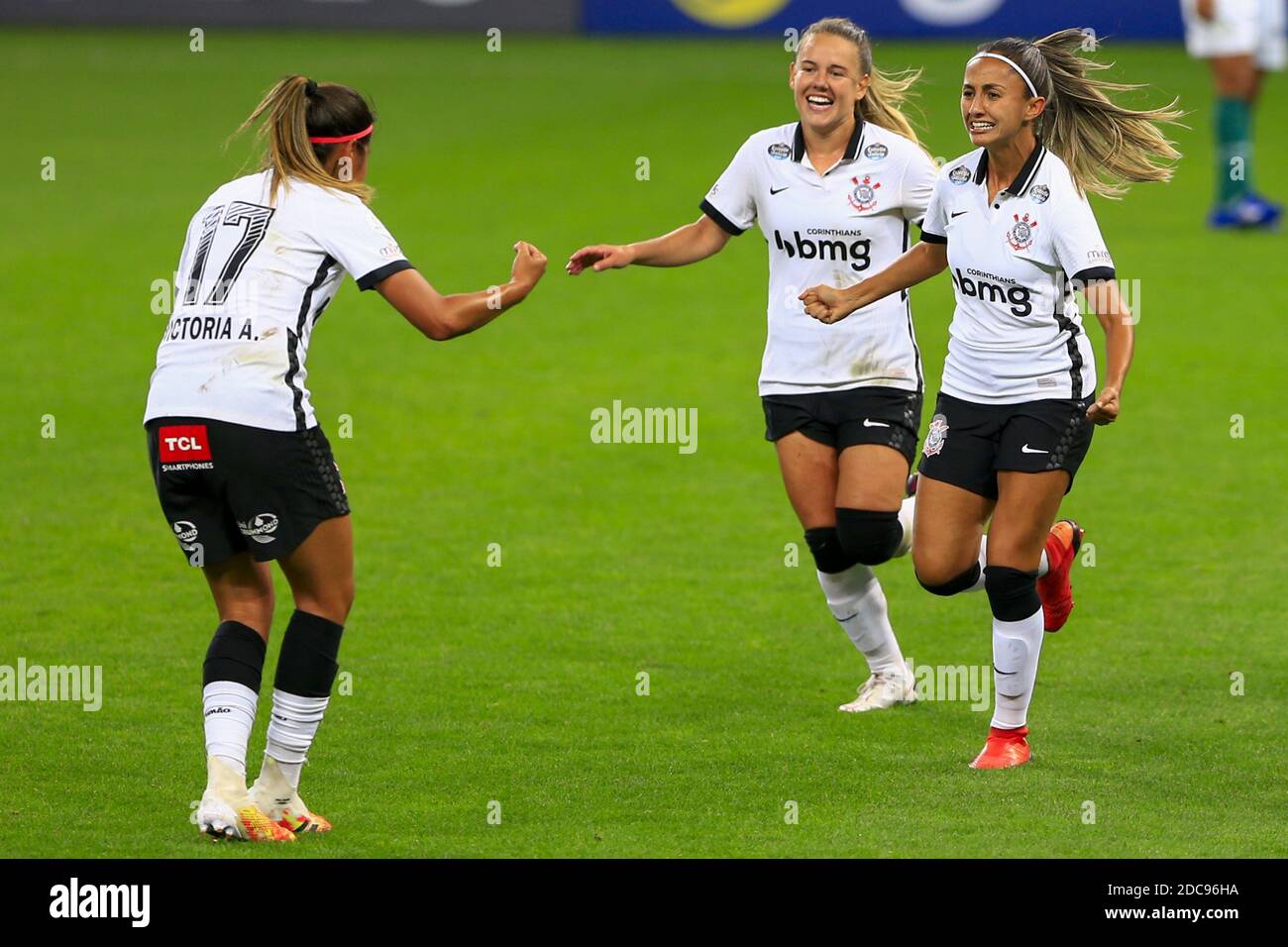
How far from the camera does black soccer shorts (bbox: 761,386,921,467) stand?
7105 millimetres

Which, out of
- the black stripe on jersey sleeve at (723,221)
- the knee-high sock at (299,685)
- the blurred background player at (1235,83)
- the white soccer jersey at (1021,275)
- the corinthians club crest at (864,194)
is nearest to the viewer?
the knee-high sock at (299,685)

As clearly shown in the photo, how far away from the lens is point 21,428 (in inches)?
460

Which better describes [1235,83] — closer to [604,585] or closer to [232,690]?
[604,585]

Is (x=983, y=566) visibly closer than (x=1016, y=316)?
No

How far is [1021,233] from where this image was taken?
6.24 m

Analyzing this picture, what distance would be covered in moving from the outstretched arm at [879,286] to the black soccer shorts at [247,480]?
1879 millimetres

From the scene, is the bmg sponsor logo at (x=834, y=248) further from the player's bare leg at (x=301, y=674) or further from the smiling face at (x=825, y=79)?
the player's bare leg at (x=301, y=674)

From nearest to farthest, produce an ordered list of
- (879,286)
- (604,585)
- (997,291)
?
(997,291), (879,286), (604,585)

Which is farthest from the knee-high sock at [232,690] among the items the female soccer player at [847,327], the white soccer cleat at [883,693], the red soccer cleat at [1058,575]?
the red soccer cleat at [1058,575]

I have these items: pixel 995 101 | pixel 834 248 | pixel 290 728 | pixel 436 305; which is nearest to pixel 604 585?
pixel 834 248

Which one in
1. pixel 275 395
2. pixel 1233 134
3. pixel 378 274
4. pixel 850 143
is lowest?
pixel 275 395

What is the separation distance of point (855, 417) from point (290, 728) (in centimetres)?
246

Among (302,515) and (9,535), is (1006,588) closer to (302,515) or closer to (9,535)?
(302,515)

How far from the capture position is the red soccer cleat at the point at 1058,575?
7.01 meters
